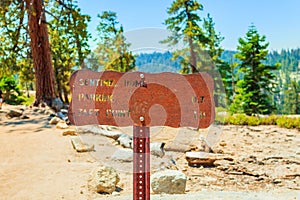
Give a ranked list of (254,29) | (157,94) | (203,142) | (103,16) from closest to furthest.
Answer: (157,94) → (203,142) → (103,16) → (254,29)

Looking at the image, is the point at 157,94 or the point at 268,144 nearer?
the point at 157,94

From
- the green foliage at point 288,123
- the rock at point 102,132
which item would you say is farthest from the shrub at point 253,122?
the rock at point 102,132

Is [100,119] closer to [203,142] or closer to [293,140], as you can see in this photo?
[203,142]

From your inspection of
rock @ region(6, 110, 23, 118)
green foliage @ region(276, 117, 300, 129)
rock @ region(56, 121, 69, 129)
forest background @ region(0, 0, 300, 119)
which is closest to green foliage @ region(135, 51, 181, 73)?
forest background @ region(0, 0, 300, 119)

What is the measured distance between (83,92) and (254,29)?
15.4 meters

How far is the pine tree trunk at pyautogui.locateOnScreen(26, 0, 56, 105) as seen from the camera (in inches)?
352

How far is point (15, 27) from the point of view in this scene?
990 cm

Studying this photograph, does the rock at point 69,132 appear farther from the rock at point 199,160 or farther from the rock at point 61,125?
the rock at point 199,160

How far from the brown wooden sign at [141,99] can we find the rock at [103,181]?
3.55ft

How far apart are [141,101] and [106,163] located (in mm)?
1701

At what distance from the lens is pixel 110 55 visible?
6.25 m

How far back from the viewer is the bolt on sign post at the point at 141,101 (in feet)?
7.36

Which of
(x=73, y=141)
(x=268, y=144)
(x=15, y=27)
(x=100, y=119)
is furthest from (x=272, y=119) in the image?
(x=100, y=119)

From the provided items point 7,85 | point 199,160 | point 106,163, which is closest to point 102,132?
point 199,160
